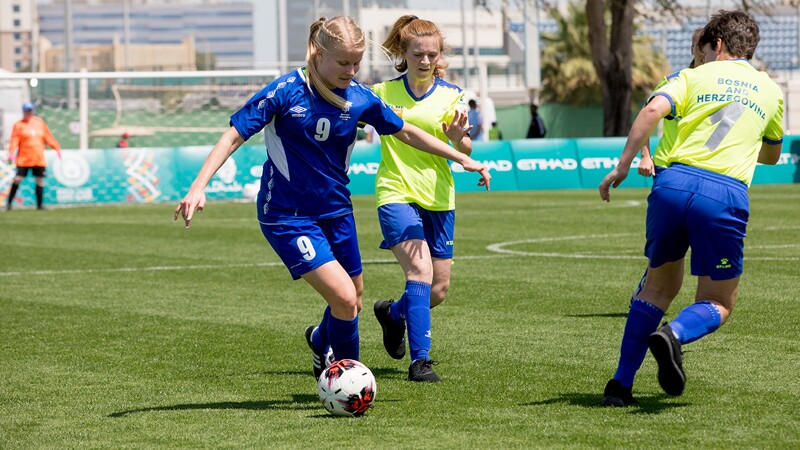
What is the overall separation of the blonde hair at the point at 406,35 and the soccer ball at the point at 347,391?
2198mm

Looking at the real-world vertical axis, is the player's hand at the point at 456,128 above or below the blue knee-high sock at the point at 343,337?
above

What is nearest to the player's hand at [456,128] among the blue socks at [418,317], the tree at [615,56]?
the blue socks at [418,317]

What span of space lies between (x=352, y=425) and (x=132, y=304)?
18.2 feet

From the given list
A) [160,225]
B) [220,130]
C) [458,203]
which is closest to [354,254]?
[160,225]

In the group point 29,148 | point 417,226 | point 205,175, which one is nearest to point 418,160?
point 417,226

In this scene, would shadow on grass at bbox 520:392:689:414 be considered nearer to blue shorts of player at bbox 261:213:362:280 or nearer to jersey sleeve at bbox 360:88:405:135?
blue shorts of player at bbox 261:213:362:280

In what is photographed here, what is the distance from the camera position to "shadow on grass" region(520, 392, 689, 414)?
629cm

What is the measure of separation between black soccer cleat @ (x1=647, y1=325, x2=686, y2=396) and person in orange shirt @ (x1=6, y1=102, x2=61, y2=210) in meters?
20.3

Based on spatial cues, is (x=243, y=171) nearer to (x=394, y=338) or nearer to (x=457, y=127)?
(x=394, y=338)

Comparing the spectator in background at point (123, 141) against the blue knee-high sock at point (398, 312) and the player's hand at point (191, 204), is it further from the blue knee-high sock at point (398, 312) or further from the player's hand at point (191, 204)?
the player's hand at point (191, 204)

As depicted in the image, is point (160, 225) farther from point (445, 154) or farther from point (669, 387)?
point (669, 387)

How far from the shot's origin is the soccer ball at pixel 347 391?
634 cm

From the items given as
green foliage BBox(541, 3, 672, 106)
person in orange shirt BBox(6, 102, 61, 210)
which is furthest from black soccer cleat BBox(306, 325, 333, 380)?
green foliage BBox(541, 3, 672, 106)

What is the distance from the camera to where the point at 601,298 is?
10.9 meters
